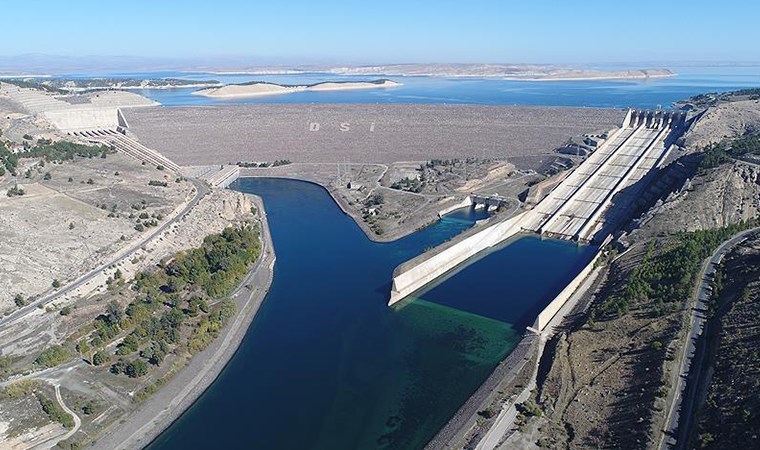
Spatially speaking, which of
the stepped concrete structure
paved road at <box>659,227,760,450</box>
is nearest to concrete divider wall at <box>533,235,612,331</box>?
paved road at <box>659,227,760,450</box>

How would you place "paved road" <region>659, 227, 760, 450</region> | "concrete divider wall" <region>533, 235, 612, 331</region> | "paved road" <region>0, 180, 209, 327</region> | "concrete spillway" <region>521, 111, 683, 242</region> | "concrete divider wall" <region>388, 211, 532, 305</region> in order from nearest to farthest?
"paved road" <region>659, 227, 760, 450</region> < "concrete divider wall" <region>533, 235, 612, 331</region> < "paved road" <region>0, 180, 209, 327</region> < "concrete divider wall" <region>388, 211, 532, 305</region> < "concrete spillway" <region>521, 111, 683, 242</region>

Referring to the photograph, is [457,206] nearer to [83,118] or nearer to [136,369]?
[136,369]

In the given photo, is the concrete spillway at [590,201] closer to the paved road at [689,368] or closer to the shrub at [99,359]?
the paved road at [689,368]

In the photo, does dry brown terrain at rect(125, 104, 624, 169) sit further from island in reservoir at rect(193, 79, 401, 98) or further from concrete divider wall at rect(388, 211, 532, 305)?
island in reservoir at rect(193, 79, 401, 98)

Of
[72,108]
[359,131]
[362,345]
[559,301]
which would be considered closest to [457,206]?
[559,301]

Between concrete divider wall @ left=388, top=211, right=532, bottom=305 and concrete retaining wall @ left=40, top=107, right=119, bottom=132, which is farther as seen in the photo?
concrete retaining wall @ left=40, top=107, right=119, bottom=132

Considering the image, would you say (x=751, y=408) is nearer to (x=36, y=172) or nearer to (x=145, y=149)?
(x=36, y=172)

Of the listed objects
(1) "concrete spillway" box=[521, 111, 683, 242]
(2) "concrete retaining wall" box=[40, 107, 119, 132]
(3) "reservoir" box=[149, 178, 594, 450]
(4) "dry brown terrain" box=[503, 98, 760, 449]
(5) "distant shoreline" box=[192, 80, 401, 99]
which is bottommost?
(3) "reservoir" box=[149, 178, 594, 450]

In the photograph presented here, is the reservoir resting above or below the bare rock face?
below
